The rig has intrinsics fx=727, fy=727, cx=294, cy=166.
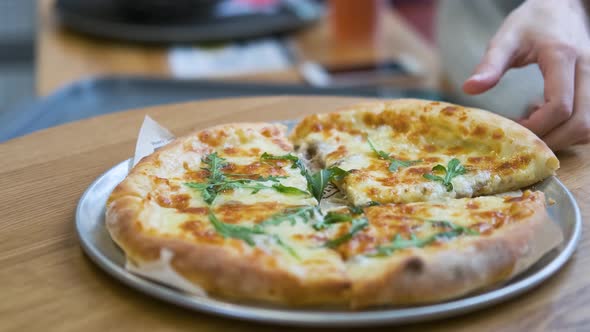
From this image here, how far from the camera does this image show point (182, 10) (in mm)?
3592

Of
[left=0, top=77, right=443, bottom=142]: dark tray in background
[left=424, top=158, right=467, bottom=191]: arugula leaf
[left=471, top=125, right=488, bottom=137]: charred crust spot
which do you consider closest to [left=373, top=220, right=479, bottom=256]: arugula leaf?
[left=424, top=158, right=467, bottom=191]: arugula leaf

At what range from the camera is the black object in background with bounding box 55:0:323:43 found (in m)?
3.47

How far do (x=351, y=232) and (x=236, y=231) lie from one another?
→ 18 centimetres

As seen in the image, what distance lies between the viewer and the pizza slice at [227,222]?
981 millimetres

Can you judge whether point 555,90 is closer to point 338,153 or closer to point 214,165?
point 338,153

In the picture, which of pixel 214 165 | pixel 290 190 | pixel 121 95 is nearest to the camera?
pixel 290 190

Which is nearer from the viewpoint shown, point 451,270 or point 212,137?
point 451,270

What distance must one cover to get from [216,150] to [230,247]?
48 centimetres

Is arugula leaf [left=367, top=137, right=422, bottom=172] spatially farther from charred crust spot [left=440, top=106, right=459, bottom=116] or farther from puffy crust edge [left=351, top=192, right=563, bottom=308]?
puffy crust edge [left=351, top=192, right=563, bottom=308]

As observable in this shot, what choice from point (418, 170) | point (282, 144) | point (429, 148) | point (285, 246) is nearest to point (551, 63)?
point (429, 148)

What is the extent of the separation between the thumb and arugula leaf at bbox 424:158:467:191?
0.78 ft

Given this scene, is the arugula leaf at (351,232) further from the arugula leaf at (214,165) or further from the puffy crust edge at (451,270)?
the arugula leaf at (214,165)

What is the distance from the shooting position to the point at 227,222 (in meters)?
1.15

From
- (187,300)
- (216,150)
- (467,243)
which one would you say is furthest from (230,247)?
(216,150)
